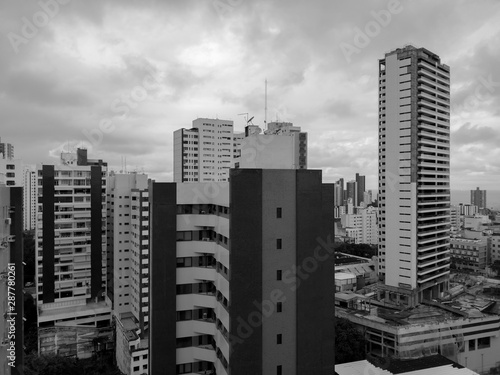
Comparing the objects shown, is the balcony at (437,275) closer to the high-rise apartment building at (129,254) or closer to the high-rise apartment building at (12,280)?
the high-rise apartment building at (129,254)

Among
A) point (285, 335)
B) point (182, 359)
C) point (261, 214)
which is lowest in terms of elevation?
point (182, 359)

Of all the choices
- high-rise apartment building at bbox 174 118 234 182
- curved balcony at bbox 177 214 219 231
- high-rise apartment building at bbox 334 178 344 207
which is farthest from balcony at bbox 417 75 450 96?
high-rise apartment building at bbox 334 178 344 207

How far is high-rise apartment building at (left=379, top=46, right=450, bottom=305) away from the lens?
4219 centimetres

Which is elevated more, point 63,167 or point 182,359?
point 63,167

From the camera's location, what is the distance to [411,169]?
4234 cm

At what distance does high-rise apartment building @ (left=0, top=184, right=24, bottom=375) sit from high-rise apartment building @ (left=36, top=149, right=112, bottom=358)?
24687 mm

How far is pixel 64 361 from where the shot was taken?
28766 mm

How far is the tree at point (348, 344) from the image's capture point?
28.3 metres

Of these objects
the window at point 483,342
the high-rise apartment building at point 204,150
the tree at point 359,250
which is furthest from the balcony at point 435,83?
the tree at point 359,250

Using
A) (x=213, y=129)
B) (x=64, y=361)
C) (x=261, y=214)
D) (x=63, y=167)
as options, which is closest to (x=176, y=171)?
A: (x=213, y=129)

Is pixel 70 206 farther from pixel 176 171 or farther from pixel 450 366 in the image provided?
pixel 450 366

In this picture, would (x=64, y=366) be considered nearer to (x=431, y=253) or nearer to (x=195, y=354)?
(x=195, y=354)

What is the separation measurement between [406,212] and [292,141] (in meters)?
33.4

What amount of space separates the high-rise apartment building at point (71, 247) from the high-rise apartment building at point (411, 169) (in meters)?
31.0
